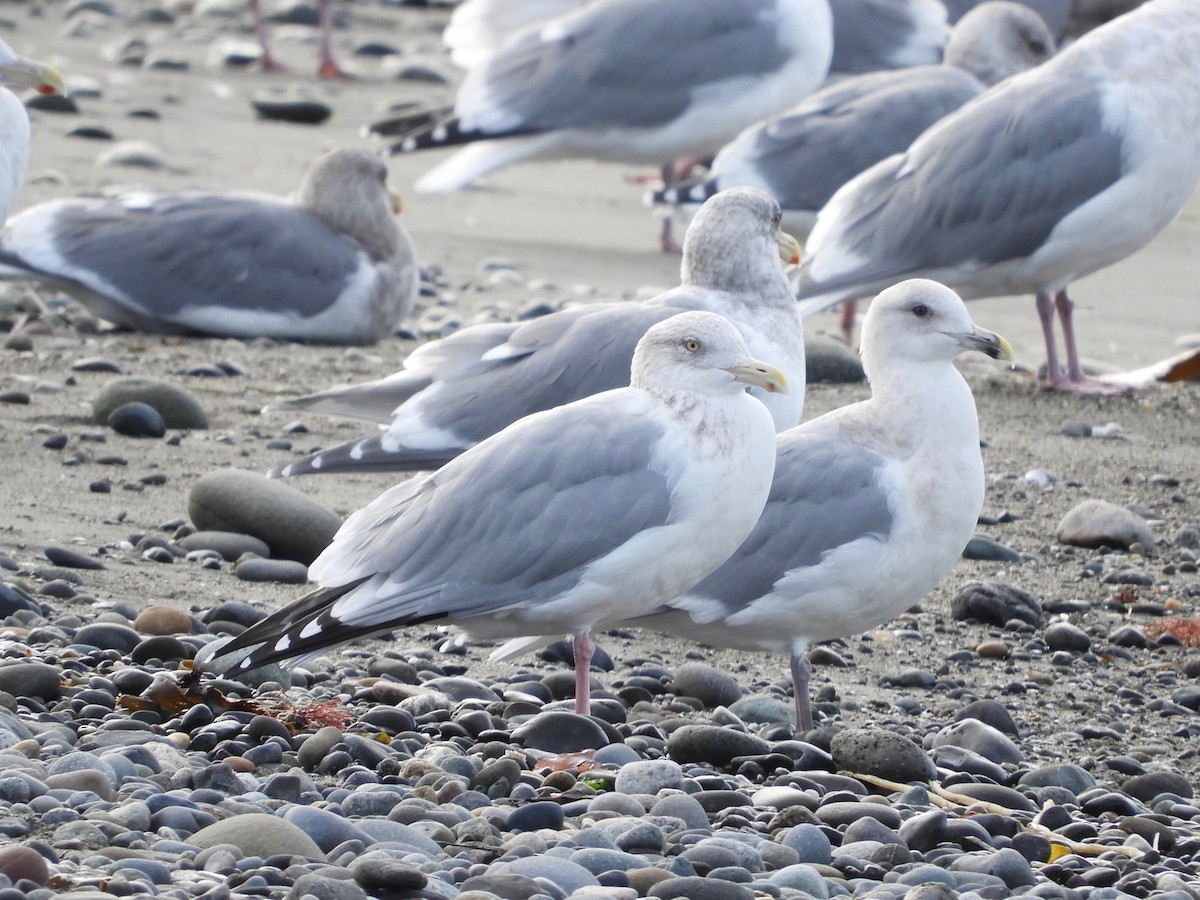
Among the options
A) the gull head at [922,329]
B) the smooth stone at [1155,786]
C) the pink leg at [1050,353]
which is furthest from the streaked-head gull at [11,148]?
the smooth stone at [1155,786]

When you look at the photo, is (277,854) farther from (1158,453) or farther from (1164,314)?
(1164,314)

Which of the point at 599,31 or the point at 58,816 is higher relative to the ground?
the point at 599,31

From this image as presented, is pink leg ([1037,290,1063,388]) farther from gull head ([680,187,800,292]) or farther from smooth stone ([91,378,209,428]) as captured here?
smooth stone ([91,378,209,428])

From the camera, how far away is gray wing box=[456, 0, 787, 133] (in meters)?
10.4

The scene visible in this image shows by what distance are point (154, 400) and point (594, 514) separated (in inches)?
104

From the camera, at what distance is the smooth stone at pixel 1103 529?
19.2 ft

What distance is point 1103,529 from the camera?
585 centimetres

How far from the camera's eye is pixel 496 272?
30.6ft

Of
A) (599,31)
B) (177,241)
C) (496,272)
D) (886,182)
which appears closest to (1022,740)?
(886,182)

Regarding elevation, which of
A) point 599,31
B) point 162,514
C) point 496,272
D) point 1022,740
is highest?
point 599,31

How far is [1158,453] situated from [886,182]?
1.66 m

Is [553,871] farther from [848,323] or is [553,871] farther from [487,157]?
[487,157]

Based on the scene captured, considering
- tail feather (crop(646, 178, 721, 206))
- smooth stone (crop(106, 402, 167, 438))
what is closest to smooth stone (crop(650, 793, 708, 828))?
smooth stone (crop(106, 402, 167, 438))

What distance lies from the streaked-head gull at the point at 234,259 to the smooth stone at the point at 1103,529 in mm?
3195
